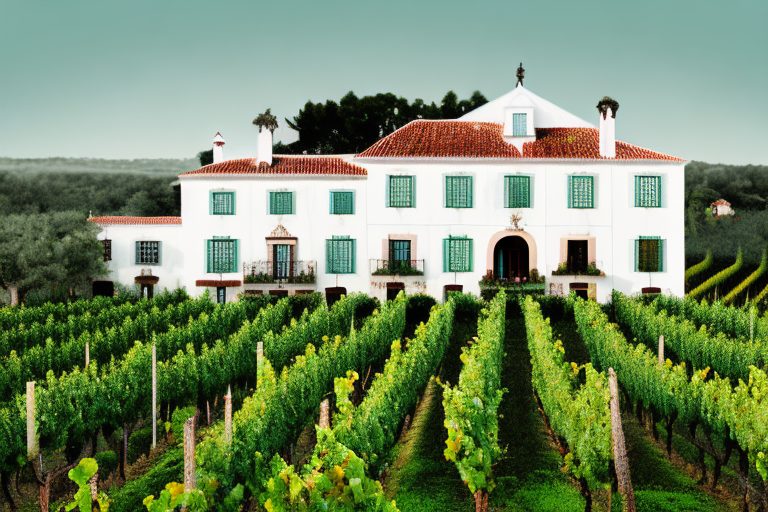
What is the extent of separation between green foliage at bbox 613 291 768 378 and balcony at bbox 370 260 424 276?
898 centimetres

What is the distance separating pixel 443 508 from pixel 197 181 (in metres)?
23.5

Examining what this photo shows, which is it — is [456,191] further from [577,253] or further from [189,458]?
[189,458]

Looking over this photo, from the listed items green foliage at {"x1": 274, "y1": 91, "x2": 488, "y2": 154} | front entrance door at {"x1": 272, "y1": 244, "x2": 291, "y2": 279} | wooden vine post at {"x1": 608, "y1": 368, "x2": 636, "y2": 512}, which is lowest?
wooden vine post at {"x1": 608, "y1": 368, "x2": 636, "y2": 512}

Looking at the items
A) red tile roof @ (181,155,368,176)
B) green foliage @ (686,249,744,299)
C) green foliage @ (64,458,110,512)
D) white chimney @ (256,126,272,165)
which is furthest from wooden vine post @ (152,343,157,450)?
green foliage @ (686,249,744,299)

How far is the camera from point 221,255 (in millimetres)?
32531

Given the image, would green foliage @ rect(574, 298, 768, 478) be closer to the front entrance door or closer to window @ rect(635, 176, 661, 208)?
window @ rect(635, 176, 661, 208)

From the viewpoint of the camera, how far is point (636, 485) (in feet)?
40.7

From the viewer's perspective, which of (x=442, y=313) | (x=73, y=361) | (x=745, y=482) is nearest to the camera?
(x=745, y=482)

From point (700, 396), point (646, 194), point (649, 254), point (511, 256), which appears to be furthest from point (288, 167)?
point (700, 396)

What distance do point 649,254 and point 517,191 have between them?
541cm

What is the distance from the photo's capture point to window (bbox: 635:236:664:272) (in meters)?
31.7

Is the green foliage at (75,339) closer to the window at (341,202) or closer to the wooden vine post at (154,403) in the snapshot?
the wooden vine post at (154,403)

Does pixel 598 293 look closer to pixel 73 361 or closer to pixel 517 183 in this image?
pixel 517 183

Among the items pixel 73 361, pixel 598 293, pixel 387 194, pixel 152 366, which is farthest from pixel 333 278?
pixel 152 366
